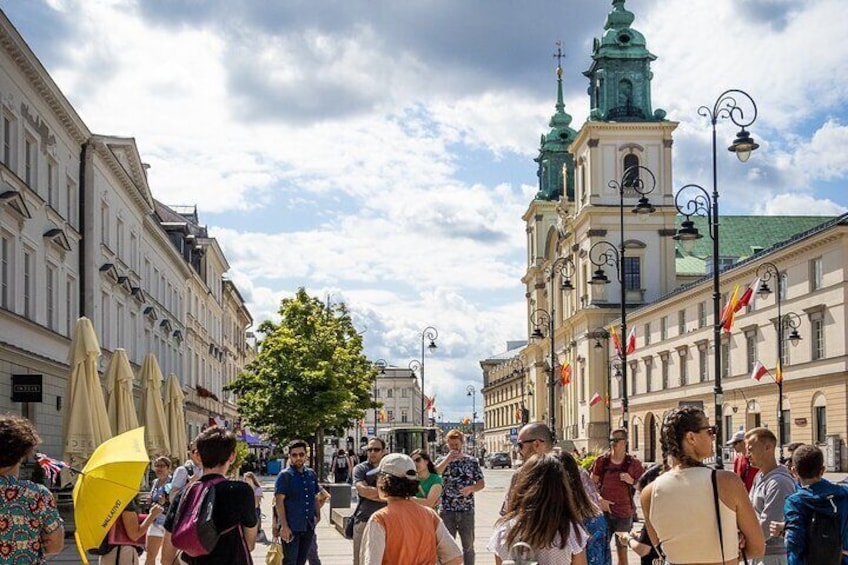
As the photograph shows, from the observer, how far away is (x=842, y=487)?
8.77 meters

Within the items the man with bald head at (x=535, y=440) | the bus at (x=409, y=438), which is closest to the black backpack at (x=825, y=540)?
the man with bald head at (x=535, y=440)

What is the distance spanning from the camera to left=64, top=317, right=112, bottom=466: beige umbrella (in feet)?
71.4

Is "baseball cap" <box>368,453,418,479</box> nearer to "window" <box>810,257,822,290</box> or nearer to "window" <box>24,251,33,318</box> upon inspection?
"window" <box>24,251,33,318</box>

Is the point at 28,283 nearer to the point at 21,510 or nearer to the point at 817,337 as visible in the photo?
the point at 21,510

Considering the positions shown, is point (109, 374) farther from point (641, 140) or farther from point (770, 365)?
point (641, 140)

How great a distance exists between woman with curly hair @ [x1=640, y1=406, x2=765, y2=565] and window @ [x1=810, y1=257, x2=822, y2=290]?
4359cm

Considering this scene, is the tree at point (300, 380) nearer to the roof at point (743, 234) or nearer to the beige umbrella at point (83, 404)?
the beige umbrella at point (83, 404)

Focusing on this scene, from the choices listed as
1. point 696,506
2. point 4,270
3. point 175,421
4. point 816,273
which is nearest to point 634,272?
point 816,273

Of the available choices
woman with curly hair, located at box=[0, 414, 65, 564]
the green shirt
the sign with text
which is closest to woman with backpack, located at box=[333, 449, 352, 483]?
the sign with text

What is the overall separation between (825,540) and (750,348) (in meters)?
49.3

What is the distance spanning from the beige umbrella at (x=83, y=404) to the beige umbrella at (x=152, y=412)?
6.35 metres

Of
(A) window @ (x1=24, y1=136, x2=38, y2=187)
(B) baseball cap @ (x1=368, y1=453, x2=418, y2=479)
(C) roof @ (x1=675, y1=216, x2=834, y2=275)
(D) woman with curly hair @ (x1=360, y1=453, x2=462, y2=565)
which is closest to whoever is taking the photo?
(D) woman with curly hair @ (x1=360, y1=453, x2=462, y2=565)

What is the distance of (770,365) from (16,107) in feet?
119

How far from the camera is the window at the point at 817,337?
47.9 meters
